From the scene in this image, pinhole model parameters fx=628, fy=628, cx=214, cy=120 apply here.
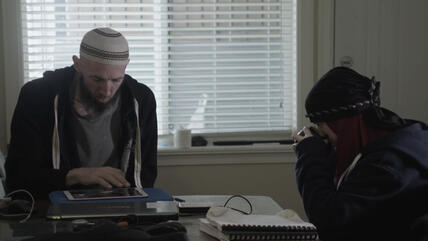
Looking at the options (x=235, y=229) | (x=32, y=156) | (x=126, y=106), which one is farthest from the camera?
(x=126, y=106)

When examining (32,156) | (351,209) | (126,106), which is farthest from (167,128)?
(351,209)

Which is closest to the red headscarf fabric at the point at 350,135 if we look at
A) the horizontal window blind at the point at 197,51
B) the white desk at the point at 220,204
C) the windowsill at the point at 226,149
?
the white desk at the point at 220,204

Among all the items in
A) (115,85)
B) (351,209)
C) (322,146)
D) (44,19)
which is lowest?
(351,209)

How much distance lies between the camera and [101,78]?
248 cm

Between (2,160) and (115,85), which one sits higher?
(115,85)

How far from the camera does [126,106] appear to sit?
8.62 ft

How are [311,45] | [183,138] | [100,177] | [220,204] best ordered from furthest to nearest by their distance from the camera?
[311,45], [183,138], [100,177], [220,204]

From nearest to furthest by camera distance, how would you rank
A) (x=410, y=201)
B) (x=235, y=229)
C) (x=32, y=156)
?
(x=235, y=229), (x=410, y=201), (x=32, y=156)

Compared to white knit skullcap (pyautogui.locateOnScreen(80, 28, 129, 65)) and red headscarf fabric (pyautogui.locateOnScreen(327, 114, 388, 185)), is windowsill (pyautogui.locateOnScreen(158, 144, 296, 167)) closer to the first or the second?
white knit skullcap (pyautogui.locateOnScreen(80, 28, 129, 65))

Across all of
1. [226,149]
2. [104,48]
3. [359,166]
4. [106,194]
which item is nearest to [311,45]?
[226,149]

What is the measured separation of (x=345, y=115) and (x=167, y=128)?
1561mm

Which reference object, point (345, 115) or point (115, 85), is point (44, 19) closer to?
point (115, 85)

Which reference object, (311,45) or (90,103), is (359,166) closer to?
(90,103)

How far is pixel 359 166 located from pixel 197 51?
1.67 m
